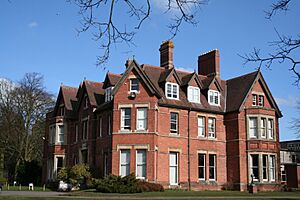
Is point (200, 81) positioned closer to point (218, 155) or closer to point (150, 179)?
point (218, 155)

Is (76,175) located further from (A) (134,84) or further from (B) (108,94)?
(A) (134,84)

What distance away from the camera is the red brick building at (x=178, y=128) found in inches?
1387

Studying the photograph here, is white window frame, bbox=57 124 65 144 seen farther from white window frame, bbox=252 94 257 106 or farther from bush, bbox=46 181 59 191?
white window frame, bbox=252 94 257 106

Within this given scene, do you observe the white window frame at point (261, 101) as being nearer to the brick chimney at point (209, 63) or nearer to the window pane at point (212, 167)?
the brick chimney at point (209, 63)

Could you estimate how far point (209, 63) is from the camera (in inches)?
1756

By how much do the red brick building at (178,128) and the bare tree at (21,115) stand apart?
1443 centimetres

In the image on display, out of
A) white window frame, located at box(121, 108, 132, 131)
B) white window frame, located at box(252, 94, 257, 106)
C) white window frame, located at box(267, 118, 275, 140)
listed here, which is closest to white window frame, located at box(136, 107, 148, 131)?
white window frame, located at box(121, 108, 132, 131)

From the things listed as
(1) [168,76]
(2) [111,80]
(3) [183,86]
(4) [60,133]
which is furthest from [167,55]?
(4) [60,133]

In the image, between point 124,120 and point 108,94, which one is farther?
point 108,94

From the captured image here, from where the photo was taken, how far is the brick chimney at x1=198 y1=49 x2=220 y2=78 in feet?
143

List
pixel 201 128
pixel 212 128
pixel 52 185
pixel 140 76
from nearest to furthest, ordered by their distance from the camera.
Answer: pixel 140 76
pixel 201 128
pixel 212 128
pixel 52 185

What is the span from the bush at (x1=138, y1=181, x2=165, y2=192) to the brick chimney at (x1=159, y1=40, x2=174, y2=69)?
544 inches

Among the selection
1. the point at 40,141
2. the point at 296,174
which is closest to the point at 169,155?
the point at 296,174

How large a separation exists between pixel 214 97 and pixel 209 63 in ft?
17.5
